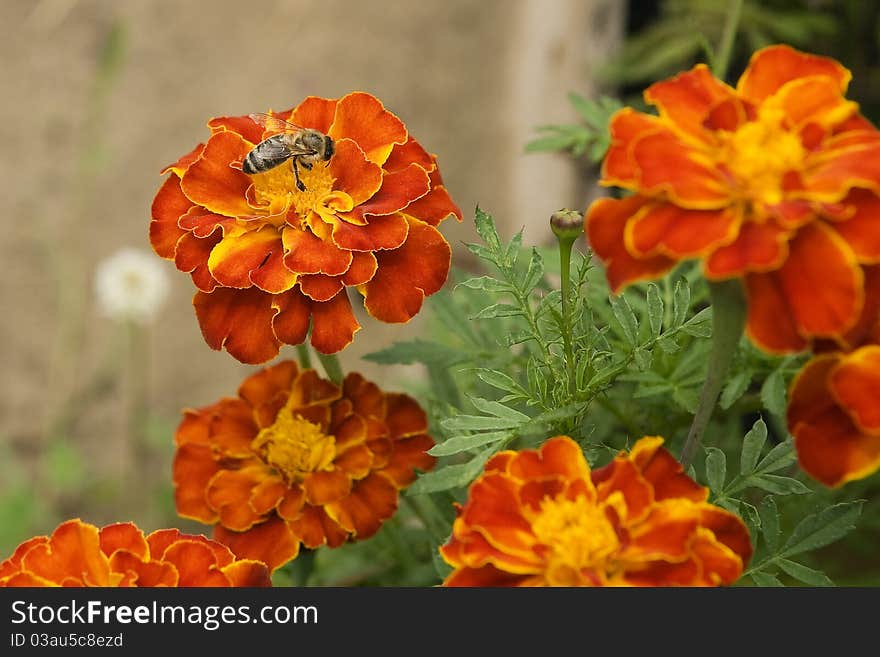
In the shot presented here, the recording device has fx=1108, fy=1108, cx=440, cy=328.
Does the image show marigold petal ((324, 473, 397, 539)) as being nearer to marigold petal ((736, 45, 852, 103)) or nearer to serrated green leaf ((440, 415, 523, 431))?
serrated green leaf ((440, 415, 523, 431))

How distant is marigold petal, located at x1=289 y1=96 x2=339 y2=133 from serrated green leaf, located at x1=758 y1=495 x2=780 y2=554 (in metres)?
0.54

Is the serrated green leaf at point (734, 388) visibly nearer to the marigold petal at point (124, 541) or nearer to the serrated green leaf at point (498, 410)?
the serrated green leaf at point (498, 410)

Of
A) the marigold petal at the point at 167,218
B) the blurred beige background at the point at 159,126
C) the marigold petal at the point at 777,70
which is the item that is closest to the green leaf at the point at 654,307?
the marigold petal at the point at 777,70

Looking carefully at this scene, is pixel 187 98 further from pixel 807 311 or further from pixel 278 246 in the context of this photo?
pixel 807 311

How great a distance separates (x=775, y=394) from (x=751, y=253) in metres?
0.39

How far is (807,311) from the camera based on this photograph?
71 cm

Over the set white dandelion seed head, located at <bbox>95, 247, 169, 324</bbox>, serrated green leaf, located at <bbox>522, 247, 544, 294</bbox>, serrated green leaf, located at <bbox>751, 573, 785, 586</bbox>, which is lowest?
serrated green leaf, located at <bbox>751, 573, 785, 586</bbox>

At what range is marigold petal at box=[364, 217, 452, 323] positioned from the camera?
3.18 feet

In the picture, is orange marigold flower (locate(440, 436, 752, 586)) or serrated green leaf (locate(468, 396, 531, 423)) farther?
serrated green leaf (locate(468, 396, 531, 423))

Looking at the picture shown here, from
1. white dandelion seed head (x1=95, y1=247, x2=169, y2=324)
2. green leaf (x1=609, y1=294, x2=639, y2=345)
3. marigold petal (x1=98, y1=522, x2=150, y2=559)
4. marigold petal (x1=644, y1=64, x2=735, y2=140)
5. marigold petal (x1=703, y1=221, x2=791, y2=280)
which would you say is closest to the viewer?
marigold petal (x1=703, y1=221, x2=791, y2=280)

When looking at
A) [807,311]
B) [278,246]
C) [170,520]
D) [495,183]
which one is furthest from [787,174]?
[495,183]

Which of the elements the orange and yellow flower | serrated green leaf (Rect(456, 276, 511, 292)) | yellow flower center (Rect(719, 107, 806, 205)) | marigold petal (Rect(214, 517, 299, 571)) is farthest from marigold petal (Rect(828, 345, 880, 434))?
marigold petal (Rect(214, 517, 299, 571))

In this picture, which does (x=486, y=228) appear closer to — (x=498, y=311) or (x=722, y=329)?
(x=498, y=311)

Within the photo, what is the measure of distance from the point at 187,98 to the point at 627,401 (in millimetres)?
1930
